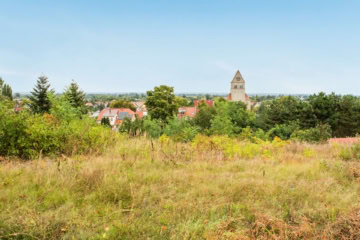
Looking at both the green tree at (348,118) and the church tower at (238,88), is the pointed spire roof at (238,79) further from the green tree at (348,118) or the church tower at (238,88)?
the green tree at (348,118)

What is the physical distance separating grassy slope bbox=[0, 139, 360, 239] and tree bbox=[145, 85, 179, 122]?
28666mm

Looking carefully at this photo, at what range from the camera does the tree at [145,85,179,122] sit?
32.8 metres

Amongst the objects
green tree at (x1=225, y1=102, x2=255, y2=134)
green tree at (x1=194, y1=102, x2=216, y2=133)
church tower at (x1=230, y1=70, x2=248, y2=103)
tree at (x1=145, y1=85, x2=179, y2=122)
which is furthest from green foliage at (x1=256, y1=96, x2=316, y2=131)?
church tower at (x1=230, y1=70, x2=248, y2=103)

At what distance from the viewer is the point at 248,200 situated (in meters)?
2.88

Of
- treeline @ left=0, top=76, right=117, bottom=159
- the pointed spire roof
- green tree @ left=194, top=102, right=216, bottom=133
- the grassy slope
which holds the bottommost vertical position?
green tree @ left=194, top=102, right=216, bottom=133

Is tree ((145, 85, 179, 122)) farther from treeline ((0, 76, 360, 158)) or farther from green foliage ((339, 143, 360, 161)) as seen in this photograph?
green foliage ((339, 143, 360, 161))

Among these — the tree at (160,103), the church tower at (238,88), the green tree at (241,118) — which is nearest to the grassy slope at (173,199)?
the green tree at (241,118)

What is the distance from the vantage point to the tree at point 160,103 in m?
32.8

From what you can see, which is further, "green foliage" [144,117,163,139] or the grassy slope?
"green foliage" [144,117,163,139]

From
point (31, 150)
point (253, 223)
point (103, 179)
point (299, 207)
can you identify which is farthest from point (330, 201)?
point (31, 150)

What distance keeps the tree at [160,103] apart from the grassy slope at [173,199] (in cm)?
2867

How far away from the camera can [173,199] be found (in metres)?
A: 2.86

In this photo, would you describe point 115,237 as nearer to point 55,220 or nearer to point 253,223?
point 55,220

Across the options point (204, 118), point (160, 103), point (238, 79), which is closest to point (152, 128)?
point (204, 118)
